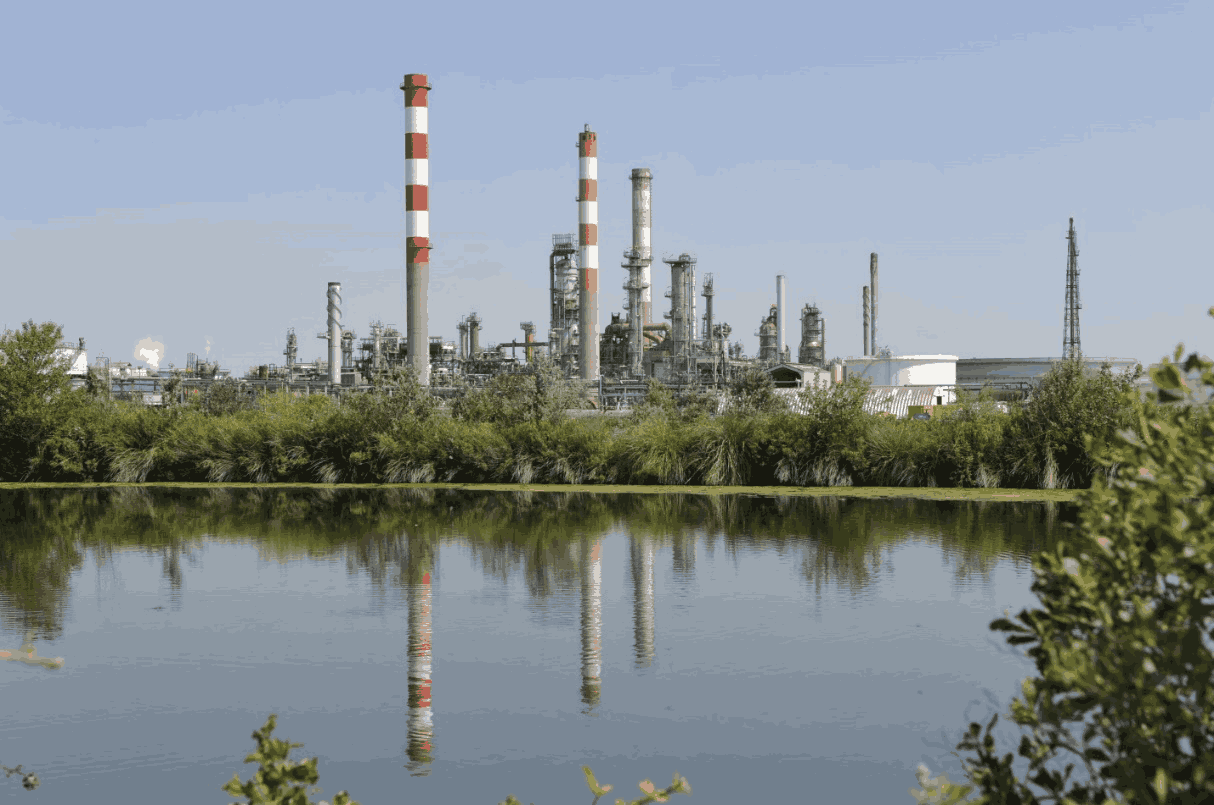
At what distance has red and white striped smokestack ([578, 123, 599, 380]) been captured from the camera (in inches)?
2063

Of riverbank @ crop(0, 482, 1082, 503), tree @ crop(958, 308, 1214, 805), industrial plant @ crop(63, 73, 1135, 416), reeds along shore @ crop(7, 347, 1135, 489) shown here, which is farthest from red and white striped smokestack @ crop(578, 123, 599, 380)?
tree @ crop(958, 308, 1214, 805)

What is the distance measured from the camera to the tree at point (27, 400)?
27913 mm

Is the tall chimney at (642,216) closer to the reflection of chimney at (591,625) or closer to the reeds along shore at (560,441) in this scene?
the reeds along shore at (560,441)

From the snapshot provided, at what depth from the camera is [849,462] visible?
23375 mm

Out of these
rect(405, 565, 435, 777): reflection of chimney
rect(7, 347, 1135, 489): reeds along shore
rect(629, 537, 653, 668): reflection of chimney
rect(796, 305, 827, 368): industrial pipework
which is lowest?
rect(405, 565, 435, 777): reflection of chimney

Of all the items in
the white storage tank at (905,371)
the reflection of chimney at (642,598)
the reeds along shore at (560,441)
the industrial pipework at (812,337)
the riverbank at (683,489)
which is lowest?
the reflection of chimney at (642,598)

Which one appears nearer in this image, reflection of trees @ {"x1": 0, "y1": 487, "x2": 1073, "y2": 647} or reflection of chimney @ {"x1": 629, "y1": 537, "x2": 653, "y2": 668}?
reflection of chimney @ {"x1": 629, "y1": 537, "x2": 653, "y2": 668}

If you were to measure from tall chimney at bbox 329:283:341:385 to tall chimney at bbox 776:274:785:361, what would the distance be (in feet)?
67.7

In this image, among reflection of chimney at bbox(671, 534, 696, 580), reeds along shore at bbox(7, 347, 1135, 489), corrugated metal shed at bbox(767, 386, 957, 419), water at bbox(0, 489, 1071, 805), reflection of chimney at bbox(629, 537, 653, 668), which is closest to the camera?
water at bbox(0, 489, 1071, 805)

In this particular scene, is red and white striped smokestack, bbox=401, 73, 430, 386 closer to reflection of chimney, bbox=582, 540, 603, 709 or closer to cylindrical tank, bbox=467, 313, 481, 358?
cylindrical tank, bbox=467, 313, 481, 358

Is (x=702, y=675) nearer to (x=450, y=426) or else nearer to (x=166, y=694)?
(x=166, y=694)

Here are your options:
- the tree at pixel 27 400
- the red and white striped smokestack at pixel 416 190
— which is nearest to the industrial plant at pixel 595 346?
the red and white striped smokestack at pixel 416 190

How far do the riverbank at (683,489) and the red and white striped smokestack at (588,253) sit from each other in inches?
1094

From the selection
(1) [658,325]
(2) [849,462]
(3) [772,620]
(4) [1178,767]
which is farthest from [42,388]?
(1) [658,325]
